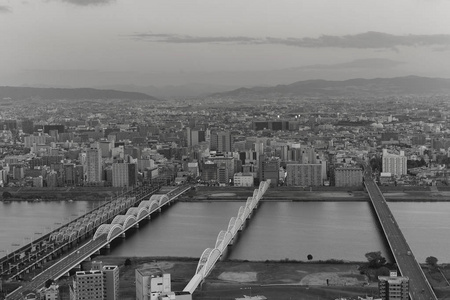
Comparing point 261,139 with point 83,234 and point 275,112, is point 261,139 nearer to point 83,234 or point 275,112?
point 275,112

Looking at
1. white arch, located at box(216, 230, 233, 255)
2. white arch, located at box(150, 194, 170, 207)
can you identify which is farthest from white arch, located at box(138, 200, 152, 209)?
white arch, located at box(216, 230, 233, 255)

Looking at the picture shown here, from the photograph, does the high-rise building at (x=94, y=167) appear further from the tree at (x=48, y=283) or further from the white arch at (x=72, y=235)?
the tree at (x=48, y=283)

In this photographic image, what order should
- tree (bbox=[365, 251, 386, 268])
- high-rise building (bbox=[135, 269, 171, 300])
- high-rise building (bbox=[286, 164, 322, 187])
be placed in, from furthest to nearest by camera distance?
high-rise building (bbox=[286, 164, 322, 187]), tree (bbox=[365, 251, 386, 268]), high-rise building (bbox=[135, 269, 171, 300])

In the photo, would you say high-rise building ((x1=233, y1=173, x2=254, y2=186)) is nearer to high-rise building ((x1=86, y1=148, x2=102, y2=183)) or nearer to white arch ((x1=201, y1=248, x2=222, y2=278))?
high-rise building ((x1=86, y1=148, x2=102, y2=183))

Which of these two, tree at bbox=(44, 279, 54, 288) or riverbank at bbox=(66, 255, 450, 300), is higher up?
tree at bbox=(44, 279, 54, 288)

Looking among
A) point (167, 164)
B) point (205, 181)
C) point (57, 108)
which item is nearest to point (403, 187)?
point (205, 181)

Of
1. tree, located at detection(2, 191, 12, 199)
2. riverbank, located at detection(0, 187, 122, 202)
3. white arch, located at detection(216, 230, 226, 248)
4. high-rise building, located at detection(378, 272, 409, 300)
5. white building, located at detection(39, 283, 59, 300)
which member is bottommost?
riverbank, located at detection(0, 187, 122, 202)

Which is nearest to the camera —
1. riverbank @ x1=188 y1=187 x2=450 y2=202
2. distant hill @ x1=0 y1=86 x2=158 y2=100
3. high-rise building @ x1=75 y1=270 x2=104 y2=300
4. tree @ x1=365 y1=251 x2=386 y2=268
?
high-rise building @ x1=75 y1=270 x2=104 y2=300
